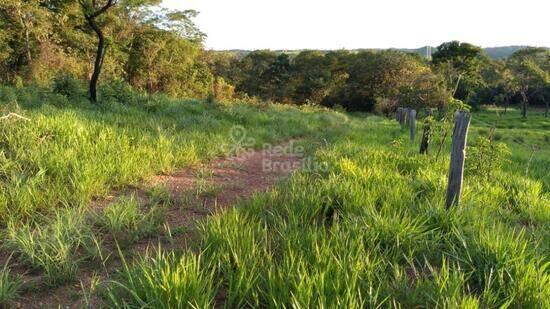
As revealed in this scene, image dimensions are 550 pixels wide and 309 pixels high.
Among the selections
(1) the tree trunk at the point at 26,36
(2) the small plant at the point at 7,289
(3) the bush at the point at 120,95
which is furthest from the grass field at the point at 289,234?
(1) the tree trunk at the point at 26,36

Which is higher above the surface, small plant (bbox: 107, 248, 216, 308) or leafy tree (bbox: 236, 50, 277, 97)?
leafy tree (bbox: 236, 50, 277, 97)

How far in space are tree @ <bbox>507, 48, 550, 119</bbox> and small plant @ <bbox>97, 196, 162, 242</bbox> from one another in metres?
48.9

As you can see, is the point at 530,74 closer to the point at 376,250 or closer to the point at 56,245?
the point at 376,250

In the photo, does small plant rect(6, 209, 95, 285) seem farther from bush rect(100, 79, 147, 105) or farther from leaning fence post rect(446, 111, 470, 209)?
bush rect(100, 79, 147, 105)

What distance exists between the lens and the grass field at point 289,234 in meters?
2.15

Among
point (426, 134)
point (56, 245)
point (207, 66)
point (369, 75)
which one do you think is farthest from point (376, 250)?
point (369, 75)

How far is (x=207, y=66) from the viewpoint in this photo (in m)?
37.1

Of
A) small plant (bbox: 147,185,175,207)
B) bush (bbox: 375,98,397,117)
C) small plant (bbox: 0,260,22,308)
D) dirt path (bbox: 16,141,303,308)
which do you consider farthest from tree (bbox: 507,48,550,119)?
small plant (bbox: 0,260,22,308)

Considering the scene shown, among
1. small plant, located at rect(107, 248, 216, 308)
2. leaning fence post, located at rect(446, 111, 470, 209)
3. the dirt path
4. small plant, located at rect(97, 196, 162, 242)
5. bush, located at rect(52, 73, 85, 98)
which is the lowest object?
the dirt path

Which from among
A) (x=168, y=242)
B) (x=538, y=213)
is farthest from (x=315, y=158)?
(x=168, y=242)

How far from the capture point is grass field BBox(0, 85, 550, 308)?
7.07ft

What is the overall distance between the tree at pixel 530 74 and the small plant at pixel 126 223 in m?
48.9

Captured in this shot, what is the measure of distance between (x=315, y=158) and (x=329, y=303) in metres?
4.62

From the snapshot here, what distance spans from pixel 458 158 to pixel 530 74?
52994mm
